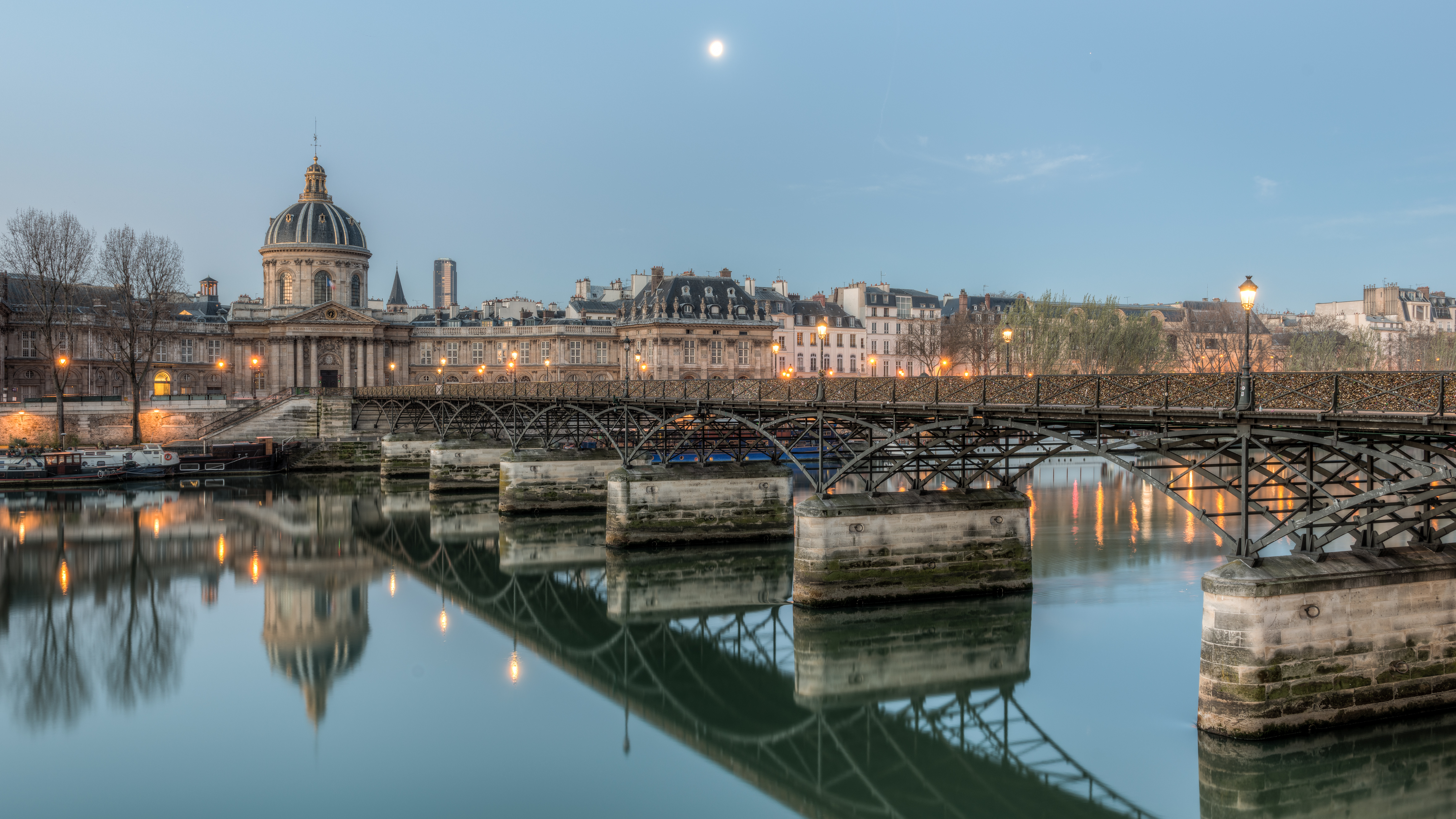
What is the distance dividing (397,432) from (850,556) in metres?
45.6

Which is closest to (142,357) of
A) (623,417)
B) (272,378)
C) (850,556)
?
(272,378)

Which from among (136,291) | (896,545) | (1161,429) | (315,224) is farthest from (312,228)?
(1161,429)

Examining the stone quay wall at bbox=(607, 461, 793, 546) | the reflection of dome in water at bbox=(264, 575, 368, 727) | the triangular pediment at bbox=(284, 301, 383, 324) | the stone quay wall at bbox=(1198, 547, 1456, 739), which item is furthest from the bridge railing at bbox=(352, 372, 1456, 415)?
the triangular pediment at bbox=(284, 301, 383, 324)

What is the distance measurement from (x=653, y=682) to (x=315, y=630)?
1021 centimetres

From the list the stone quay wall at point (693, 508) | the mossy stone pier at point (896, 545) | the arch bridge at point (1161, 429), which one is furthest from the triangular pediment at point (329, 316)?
the mossy stone pier at point (896, 545)

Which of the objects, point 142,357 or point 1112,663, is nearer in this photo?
point 1112,663

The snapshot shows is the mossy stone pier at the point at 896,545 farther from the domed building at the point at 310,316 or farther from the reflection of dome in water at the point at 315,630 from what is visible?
the domed building at the point at 310,316

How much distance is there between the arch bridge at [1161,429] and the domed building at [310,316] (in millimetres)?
62009

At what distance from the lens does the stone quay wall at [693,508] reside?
3481 cm

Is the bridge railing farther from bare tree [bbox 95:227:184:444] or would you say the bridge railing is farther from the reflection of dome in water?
bare tree [bbox 95:227:184:444]

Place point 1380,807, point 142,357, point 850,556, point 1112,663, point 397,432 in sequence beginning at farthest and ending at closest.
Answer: point 142,357, point 397,432, point 850,556, point 1112,663, point 1380,807

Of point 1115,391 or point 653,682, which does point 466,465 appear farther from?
point 1115,391

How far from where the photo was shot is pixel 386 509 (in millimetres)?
50750

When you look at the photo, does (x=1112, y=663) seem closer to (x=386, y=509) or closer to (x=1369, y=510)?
(x=1369, y=510)
